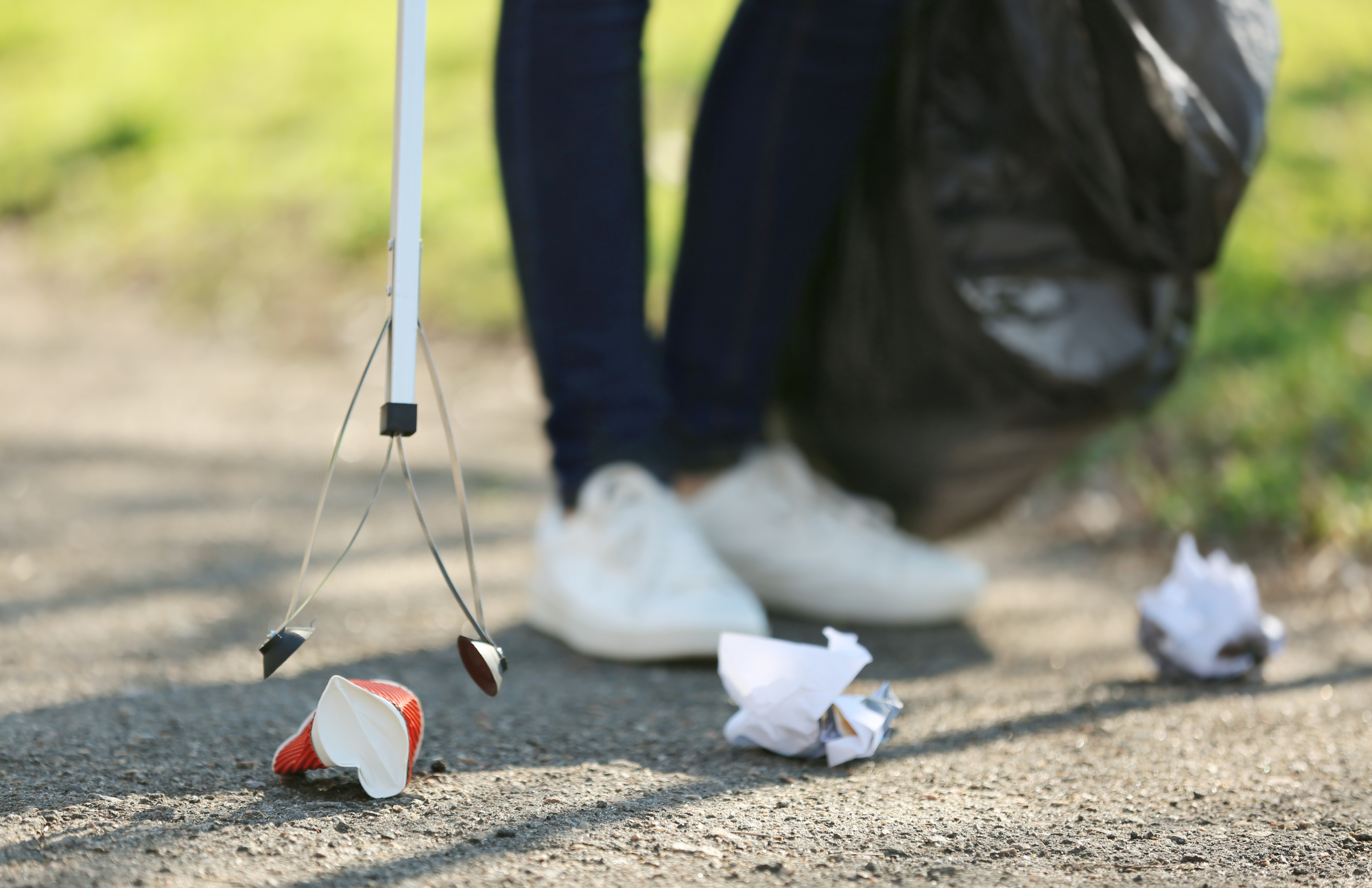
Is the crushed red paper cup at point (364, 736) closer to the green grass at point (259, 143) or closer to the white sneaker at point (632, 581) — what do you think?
the white sneaker at point (632, 581)

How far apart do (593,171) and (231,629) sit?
0.61 metres

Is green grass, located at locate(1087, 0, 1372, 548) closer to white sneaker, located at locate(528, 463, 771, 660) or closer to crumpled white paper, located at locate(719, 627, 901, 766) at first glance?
white sneaker, located at locate(528, 463, 771, 660)

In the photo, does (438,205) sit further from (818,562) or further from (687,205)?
(818,562)

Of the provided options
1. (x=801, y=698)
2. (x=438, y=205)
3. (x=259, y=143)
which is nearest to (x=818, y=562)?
(x=801, y=698)

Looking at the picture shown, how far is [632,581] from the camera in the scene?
3.88 ft

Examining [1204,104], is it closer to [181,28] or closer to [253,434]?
[253,434]

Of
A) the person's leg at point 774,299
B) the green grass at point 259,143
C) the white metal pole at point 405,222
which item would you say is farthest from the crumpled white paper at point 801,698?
the green grass at point 259,143

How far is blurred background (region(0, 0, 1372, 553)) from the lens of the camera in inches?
76.1

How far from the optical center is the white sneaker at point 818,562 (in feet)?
4.55

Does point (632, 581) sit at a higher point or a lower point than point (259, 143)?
lower

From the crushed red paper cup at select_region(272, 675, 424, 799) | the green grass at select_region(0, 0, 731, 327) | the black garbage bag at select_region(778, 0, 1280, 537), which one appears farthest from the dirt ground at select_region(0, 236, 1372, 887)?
the green grass at select_region(0, 0, 731, 327)

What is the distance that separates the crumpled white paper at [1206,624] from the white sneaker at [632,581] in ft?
1.26

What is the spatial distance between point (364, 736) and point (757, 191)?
780mm

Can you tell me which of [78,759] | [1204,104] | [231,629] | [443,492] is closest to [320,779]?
[78,759]
